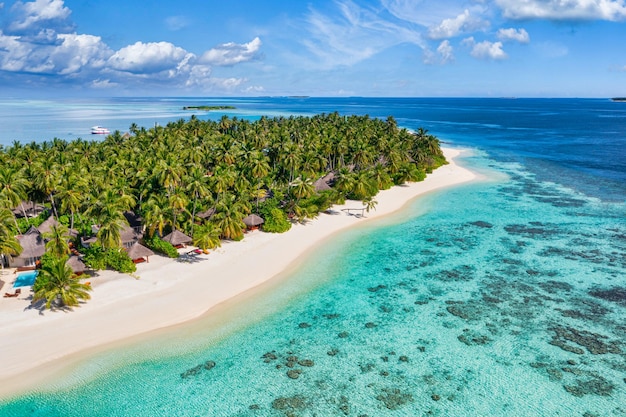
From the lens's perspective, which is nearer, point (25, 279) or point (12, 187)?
point (25, 279)

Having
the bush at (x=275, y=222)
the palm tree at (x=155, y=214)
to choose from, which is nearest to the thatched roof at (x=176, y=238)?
the palm tree at (x=155, y=214)

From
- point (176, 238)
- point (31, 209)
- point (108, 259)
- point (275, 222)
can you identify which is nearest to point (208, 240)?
point (176, 238)

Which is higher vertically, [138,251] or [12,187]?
[12,187]

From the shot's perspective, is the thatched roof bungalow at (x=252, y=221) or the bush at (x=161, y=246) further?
the thatched roof bungalow at (x=252, y=221)

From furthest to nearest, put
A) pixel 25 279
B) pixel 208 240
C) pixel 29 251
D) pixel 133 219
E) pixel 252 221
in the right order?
pixel 252 221 < pixel 133 219 < pixel 208 240 < pixel 29 251 < pixel 25 279

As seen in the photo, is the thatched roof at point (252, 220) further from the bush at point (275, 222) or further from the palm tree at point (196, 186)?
the palm tree at point (196, 186)

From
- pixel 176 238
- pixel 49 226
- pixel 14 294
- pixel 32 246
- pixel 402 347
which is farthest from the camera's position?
pixel 49 226

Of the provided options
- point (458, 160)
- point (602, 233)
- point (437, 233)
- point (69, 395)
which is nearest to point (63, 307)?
point (69, 395)

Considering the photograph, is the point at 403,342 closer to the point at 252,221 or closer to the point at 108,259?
the point at 252,221
